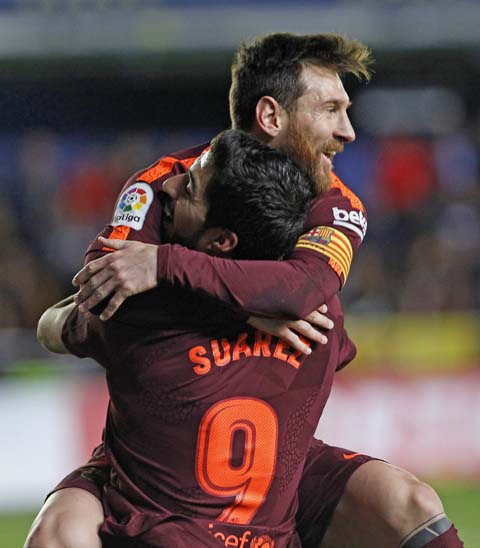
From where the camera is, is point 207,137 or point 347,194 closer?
point 347,194

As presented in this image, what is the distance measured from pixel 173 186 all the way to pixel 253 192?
0.33 m

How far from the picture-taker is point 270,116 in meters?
4.45

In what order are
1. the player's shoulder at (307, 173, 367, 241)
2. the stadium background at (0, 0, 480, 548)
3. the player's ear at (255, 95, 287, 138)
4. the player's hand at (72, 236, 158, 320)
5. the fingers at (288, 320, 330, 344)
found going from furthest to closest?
the stadium background at (0, 0, 480, 548) < the player's ear at (255, 95, 287, 138) < the player's shoulder at (307, 173, 367, 241) < the fingers at (288, 320, 330, 344) < the player's hand at (72, 236, 158, 320)

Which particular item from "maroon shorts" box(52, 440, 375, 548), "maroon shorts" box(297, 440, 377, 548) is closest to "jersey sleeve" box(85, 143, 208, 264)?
"maroon shorts" box(52, 440, 375, 548)

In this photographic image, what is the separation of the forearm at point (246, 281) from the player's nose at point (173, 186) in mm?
242

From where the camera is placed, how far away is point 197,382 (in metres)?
3.85

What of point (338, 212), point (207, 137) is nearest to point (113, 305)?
point (338, 212)

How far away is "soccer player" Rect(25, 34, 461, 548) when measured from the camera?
3723mm

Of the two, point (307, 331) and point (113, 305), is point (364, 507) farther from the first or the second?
point (113, 305)

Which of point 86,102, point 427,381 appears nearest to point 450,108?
point 86,102

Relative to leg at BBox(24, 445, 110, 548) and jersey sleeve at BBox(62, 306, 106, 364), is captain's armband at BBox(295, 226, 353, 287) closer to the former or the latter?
jersey sleeve at BBox(62, 306, 106, 364)

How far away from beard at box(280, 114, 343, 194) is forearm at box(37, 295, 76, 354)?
95cm

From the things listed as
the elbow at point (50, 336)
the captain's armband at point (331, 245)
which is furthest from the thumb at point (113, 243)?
the captain's armband at point (331, 245)

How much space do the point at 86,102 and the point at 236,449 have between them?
35.5 ft
